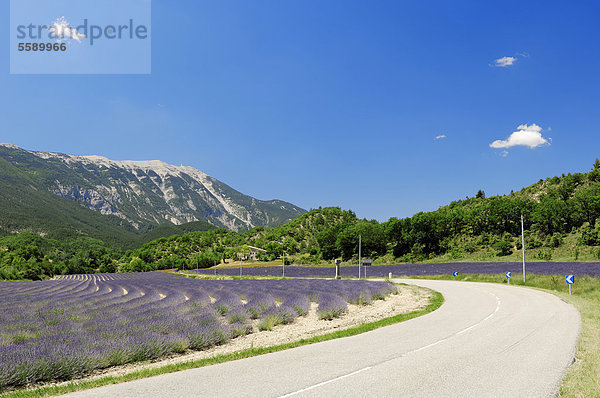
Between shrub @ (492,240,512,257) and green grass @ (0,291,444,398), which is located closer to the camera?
green grass @ (0,291,444,398)

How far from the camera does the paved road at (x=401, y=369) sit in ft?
21.7

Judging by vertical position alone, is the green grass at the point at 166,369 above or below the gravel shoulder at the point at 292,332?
above

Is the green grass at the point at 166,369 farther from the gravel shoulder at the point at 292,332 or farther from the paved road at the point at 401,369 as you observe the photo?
the gravel shoulder at the point at 292,332

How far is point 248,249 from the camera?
14200 centimetres

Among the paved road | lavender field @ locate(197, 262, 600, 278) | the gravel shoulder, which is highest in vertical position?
the paved road

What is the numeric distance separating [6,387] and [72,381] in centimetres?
115

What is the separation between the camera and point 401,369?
7.95m

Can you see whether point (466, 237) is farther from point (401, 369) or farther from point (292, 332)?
point (401, 369)

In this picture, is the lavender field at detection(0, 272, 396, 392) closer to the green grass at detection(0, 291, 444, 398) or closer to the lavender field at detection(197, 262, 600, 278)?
the green grass at detection(0, 291, 444, 398)

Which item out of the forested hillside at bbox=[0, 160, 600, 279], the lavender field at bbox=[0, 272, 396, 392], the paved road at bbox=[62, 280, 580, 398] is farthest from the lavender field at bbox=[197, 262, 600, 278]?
the lavender field at bbox=[0, 272, 396, 392]

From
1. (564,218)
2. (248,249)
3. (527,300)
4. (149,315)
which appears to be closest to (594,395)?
(149,315)

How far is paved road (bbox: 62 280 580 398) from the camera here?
261 inches

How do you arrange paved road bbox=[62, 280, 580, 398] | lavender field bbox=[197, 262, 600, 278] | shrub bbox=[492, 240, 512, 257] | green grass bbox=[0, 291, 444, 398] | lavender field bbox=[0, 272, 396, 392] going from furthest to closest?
Answer: shrub bbox=[492, 240, 512, 257], lavender field bbox=[197, 262, 600, 278], lavender field bbox=[0, 272, 396, 392], green grass bbox=[0, 291, 444, 398], paved road bbox=[62, 280, 580, 398]

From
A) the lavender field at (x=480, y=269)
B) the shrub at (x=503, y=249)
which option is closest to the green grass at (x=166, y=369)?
the lavender field at (x=480, y=269)
